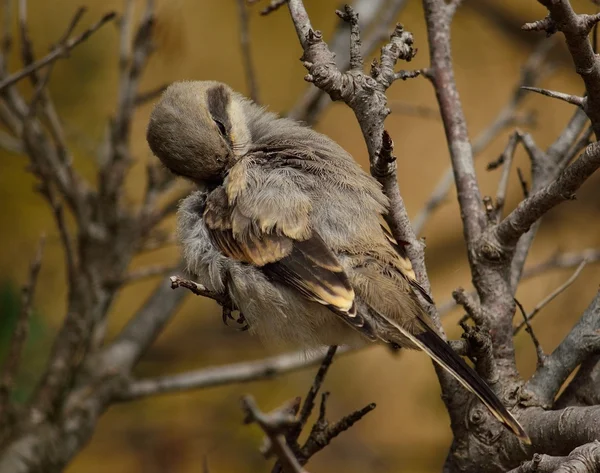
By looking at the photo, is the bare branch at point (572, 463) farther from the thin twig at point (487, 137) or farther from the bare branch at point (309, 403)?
the thin twig at point (487, 137)

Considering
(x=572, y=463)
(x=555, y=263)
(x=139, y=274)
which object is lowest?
(x=139, y=274)

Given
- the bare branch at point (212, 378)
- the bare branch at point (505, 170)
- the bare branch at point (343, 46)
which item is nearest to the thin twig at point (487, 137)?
the bare branch at point (343, 46)

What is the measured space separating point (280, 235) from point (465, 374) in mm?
634

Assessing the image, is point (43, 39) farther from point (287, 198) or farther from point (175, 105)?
point (287, 198)

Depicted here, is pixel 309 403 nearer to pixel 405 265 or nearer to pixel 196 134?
pixel 405 265

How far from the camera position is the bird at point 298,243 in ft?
6.93

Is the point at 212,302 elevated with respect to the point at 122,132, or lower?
lower

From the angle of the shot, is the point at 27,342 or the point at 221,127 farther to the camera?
the point at 27,342

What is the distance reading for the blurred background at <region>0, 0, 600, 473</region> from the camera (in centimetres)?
445

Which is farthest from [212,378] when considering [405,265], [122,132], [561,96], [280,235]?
[561,96]

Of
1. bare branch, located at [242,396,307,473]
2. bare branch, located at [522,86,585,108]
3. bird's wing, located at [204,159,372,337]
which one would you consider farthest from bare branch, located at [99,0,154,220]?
bare branch, located at [242,396,307,473]

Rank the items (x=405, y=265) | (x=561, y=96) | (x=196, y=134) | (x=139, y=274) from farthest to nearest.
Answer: (x=139, y=274) → (x=196, y=134) → (x=405, y=265) → (x=561, y=96)

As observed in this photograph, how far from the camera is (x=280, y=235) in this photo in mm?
2223

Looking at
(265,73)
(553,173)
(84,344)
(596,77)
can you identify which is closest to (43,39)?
(265,73)
